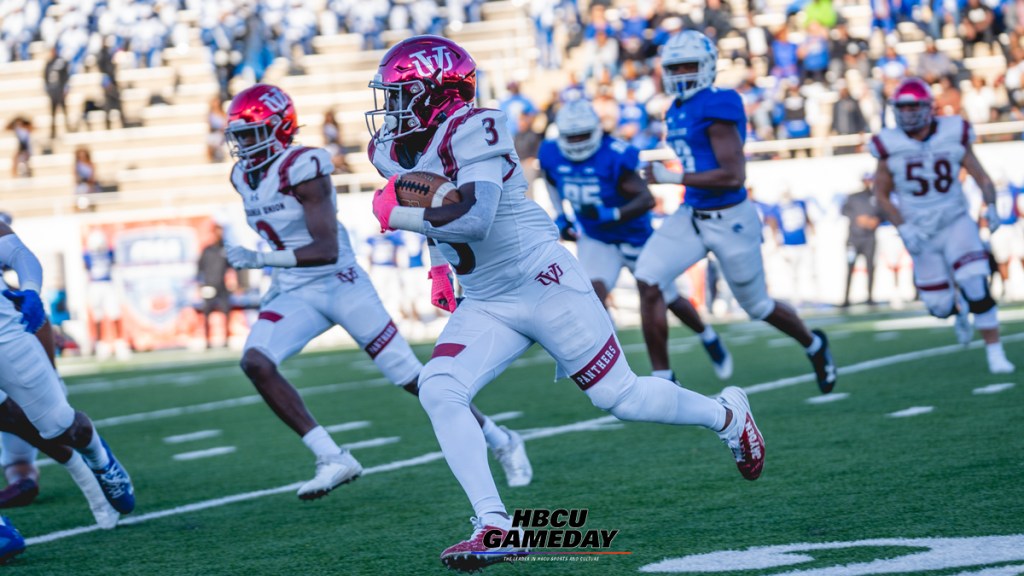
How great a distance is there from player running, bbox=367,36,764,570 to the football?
0.03 meters

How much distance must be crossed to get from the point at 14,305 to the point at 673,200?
498 inches

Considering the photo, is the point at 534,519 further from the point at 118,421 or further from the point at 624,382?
the point at 118,421

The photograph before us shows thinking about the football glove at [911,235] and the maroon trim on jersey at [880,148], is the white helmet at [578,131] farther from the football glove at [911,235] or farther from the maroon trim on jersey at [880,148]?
the football glove at [911,235]

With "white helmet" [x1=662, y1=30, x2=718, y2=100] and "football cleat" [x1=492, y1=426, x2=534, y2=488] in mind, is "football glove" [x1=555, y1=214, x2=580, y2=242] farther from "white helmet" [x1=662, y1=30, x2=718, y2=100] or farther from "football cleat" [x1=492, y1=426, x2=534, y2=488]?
"football cleat" [x1=492, y1=426, x2=534, y2=488]

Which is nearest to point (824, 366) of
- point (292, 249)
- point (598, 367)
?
point (292, 249)

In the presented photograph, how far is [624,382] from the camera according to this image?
420 cm

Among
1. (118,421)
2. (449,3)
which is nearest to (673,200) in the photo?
(449,3)

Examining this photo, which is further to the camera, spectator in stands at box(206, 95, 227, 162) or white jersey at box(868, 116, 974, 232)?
spectator in stands at box(206, 95, 227, 162)

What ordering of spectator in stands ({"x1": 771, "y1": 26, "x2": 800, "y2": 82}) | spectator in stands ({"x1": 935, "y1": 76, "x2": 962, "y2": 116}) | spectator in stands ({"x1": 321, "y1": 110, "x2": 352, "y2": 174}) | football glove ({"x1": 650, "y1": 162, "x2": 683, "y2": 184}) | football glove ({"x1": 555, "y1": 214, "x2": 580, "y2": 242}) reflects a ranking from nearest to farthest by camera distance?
1. football glove ({"x1": 650, "y1": 162, "x2": 683, "y2": 184})
2. football glove ({"x1": 555, "y1": 214, "x2": 580, "y2": 242})
3. spectator in stands ({"x1": 935, "y1": 76, "x2": 962, "y2": 116})
4. spectator in stands ({"x1": 771, "y1": 26, "x2": 800, "y2": 82})
5. spectator in stands ({"x1": 321, "y1": 110, "x2": 352, "y2": 174})

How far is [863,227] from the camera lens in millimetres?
16234

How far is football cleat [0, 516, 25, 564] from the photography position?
441 cm

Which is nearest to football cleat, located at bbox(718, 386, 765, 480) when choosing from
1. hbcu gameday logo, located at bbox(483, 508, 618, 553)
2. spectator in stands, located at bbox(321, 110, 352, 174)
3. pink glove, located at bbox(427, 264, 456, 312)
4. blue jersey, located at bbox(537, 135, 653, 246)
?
hbcu gameday logo, located at bbox(483, 508, 618, 553)

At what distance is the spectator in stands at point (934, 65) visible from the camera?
59.0 ft

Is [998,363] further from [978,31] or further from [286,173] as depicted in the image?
[978,31]
